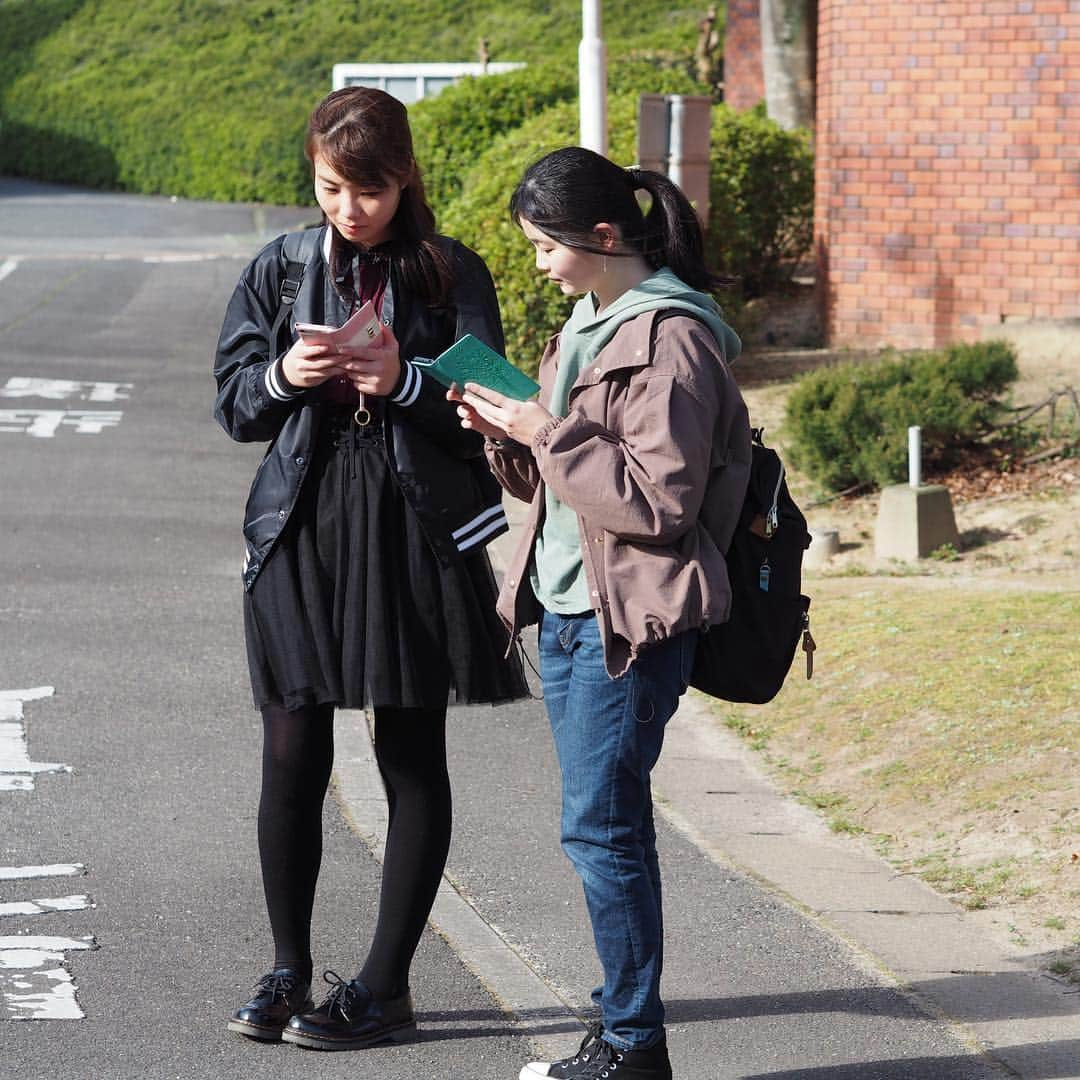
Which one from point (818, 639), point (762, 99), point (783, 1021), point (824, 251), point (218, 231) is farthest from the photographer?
point (218, 231)

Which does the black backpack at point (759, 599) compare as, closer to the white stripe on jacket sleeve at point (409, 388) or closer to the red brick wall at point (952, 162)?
the white stripe on jacket sleeve at point (409, 388)

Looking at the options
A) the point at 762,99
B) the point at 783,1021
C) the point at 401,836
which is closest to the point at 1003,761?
the point at 783,1021

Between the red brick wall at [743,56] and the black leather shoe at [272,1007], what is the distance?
2269 cm

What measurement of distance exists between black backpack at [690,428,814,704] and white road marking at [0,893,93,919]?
6.79 ft

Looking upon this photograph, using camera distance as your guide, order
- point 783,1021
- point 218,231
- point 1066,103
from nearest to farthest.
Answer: point 783,1021 < point 1066,103 < point 218,231

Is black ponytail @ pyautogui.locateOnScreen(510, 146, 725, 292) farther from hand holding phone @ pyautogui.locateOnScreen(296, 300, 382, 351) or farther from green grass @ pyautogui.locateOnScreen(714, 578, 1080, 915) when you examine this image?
green grass @ pyautogui.locateOnScreen(714, 578, 1080, 915)

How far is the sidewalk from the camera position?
13.2 feet

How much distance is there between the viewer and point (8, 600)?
837 cm

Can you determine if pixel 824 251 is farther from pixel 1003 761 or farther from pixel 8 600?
pixel 1003 761

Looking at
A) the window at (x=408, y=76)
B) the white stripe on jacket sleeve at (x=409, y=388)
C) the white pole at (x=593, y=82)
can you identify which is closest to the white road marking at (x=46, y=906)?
the white stripe on jacket sleeve at (x=409, y=388)

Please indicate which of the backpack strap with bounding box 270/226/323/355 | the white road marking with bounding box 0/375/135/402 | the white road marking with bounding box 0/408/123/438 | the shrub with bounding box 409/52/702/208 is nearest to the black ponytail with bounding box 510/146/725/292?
the backpack strap with bounding box 270/226/323/355

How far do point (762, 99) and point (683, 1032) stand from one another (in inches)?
878

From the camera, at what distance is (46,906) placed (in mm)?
4738

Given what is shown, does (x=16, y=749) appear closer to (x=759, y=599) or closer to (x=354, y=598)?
(x=354, y=598)
